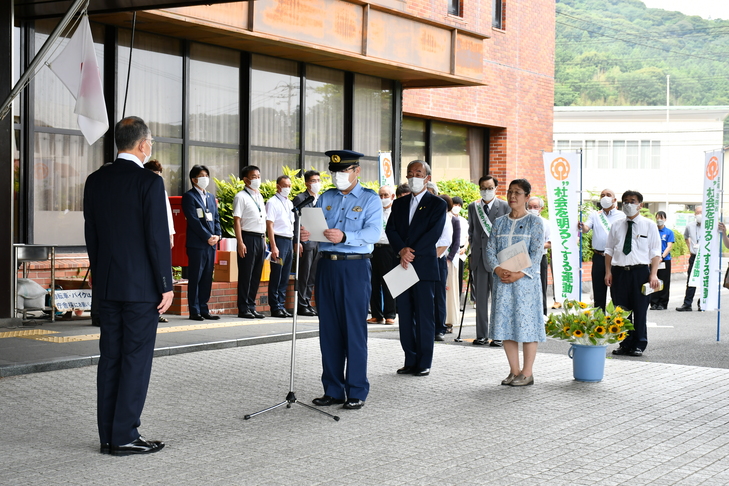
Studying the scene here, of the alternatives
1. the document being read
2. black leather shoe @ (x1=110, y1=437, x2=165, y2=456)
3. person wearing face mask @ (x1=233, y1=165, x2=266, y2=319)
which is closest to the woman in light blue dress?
the document being read

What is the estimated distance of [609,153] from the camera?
63062 mm

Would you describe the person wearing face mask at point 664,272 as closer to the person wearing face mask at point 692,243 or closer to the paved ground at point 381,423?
the person wearing face mask at point 692,243

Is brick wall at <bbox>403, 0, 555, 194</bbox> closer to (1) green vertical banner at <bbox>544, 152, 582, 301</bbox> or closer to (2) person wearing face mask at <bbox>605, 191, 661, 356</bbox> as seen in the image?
(1) green vertical banner at <bbox>544, 152, 582, 301</bbox>

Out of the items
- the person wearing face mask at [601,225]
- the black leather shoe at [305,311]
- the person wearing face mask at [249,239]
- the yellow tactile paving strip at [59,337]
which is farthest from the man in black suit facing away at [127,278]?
the person wearing face mask at [601,225]

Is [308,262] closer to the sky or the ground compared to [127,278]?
closer to the ground

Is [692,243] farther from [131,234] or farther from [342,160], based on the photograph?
[131,234]

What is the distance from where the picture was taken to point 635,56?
105250 millimetres

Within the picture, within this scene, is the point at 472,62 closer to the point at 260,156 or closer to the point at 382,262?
the point at 260,156

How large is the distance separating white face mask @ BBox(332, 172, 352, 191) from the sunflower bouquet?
9.05 ft

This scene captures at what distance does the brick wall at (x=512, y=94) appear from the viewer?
23.9m

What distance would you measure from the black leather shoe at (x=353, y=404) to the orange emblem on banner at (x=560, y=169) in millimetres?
6825

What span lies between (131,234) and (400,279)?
3.65 metres

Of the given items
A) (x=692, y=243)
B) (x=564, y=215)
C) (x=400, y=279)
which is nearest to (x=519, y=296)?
(x=400, y=279)

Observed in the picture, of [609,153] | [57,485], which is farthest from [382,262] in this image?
[609,153]
